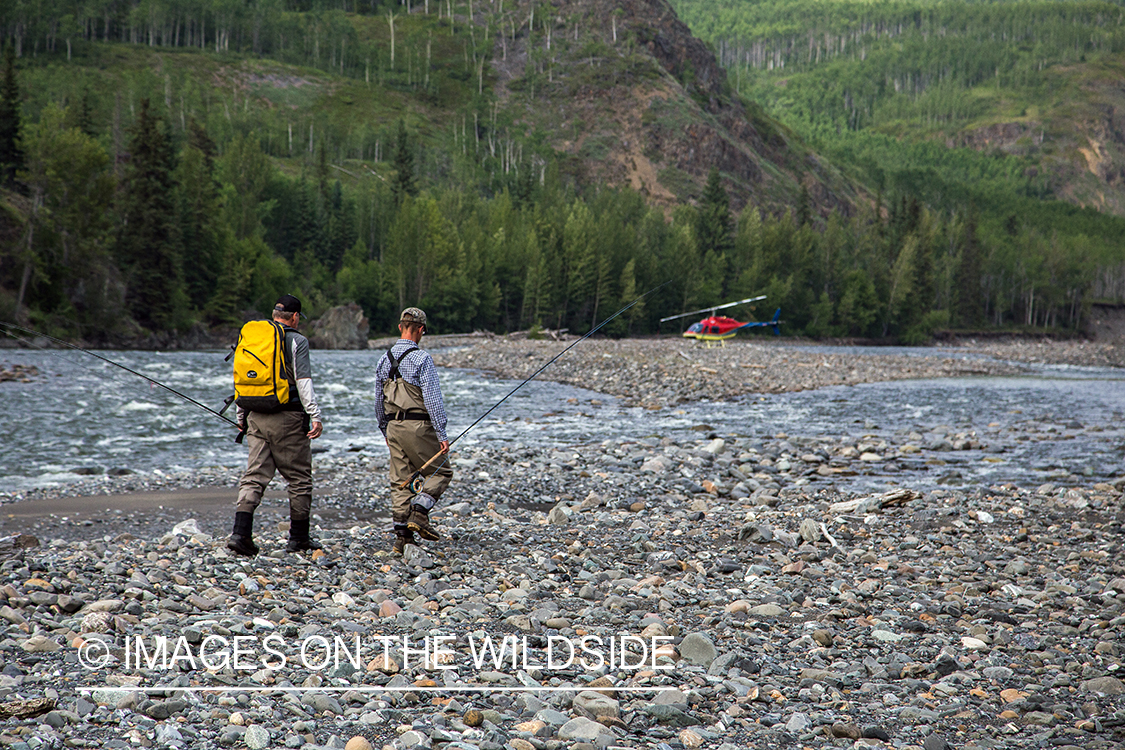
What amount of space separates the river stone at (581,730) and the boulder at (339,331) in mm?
54866

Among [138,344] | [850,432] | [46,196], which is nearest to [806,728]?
[850,432]

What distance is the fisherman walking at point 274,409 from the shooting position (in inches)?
286

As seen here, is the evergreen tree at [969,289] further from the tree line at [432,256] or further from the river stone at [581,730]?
the river stone at [581,730]

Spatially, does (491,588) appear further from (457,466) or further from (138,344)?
(138,344)

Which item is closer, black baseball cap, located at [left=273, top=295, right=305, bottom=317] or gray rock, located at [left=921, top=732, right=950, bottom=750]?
gray rock, located at [left=921, top=732, right=950, bottom=750]

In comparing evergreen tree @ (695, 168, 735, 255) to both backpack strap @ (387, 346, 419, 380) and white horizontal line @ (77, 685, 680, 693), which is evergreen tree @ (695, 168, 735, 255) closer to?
backpack strap @ (387, 346, 419, 380)

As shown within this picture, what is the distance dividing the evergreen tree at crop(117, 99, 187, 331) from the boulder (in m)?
8.72

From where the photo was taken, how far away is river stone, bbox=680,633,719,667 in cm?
532

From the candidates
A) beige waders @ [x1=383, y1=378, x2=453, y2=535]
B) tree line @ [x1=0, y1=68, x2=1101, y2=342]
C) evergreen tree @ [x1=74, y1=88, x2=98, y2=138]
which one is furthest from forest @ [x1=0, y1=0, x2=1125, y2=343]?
beige waders @ [x1=383, y1=378, x2=453, y2=535]

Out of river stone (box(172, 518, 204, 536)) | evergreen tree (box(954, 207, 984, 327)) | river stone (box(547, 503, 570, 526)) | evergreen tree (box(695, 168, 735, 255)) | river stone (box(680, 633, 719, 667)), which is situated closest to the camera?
river stone (box(680, 633, 719, 667))

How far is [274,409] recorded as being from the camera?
24.1ft

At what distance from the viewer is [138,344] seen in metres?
49.0

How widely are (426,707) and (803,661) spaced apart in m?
2.55

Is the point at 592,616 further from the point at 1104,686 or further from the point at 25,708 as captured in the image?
the point at 25,708
